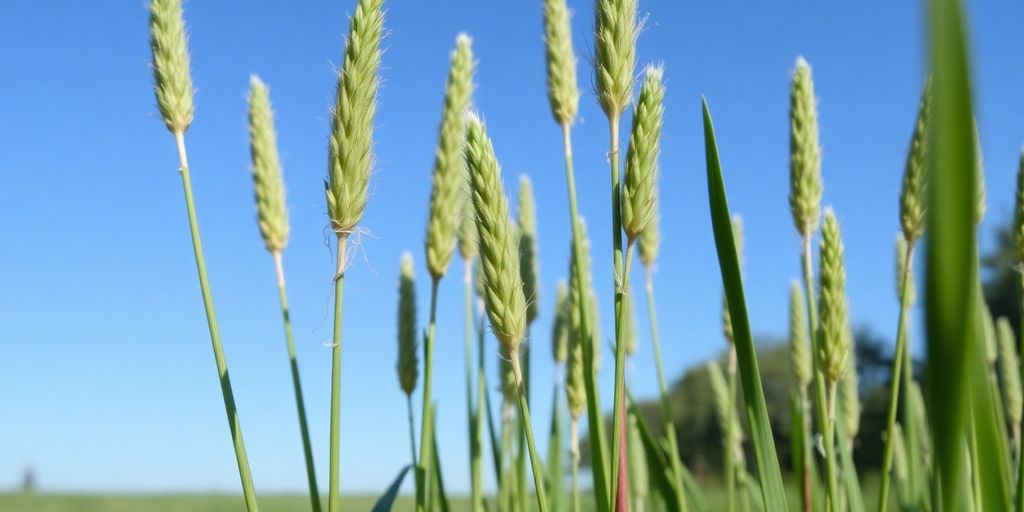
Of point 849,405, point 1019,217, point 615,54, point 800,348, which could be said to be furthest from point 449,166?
point 849,405

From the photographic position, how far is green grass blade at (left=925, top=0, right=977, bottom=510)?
57cm

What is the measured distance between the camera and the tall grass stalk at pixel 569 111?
1.47 meters

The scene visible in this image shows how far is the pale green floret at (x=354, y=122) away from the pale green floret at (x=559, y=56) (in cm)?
75

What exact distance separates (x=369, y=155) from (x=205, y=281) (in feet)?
1.25

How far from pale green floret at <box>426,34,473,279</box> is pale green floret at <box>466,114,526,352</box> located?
61 cm

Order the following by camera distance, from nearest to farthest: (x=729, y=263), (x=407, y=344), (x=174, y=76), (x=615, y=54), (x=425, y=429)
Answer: (x=729, y=263) < (x=615, y=54) < (x=174, y=76) < (x=425, y=429) < (x=407, y=344)

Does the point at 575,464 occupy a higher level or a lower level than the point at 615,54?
lower

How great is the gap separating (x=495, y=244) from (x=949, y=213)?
0.93 meters

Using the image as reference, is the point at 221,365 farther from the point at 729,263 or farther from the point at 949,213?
the point at 949,213

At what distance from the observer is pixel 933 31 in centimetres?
56

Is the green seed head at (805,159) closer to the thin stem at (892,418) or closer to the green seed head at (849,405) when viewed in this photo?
the thin stem at (892,418)

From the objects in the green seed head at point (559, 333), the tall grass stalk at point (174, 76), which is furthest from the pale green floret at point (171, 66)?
the green seed head at point (559, 333)

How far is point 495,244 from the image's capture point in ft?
4.80

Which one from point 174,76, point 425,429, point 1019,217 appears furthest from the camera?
point 1019,217
